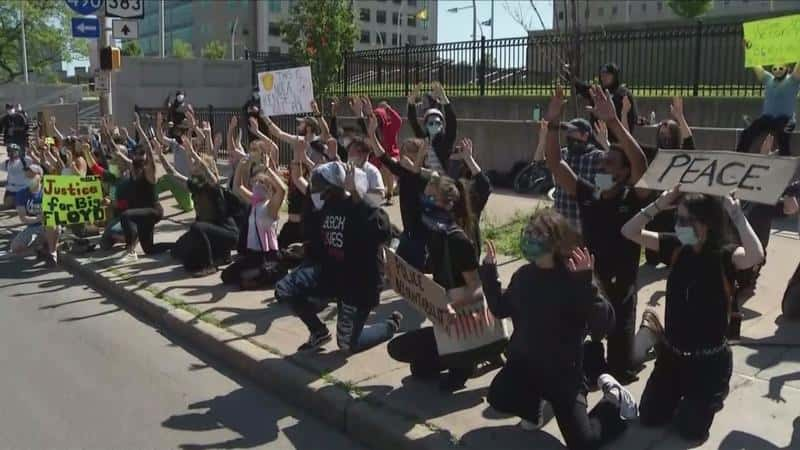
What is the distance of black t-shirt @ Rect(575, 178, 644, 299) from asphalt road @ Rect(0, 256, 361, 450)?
6.68ft

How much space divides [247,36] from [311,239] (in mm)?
96674

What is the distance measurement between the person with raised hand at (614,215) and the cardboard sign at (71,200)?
7.48 m

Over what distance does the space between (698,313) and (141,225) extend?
7777 mm

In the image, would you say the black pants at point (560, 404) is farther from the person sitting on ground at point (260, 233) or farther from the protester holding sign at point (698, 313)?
the person sitting on ground at point (260, 233)

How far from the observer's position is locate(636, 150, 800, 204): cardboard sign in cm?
427

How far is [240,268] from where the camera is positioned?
→ 8.48 m

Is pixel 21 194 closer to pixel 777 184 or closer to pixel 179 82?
pixel 777 184

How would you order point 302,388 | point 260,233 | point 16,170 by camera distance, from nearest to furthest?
1. point 302,388
2. point 260,233
3. point 16,170

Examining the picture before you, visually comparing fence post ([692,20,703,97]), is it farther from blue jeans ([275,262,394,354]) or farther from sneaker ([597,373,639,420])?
sneaker ([597,373,639,420])

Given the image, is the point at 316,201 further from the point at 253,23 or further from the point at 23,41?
the point at 253,23

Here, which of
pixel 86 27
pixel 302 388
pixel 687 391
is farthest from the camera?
pixel 86 27

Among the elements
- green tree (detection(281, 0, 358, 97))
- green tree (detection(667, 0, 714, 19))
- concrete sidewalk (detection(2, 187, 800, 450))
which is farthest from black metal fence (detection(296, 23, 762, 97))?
green tree (detection(667, 0, 714, 19))

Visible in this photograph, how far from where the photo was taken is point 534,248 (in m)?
4.30

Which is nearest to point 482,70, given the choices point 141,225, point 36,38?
point 141,225
